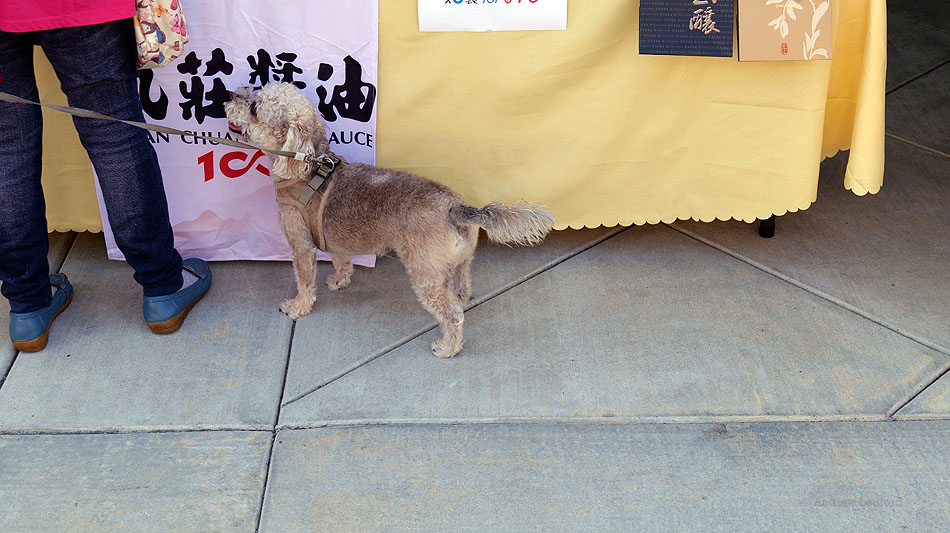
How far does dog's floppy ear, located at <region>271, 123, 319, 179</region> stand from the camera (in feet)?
10.2

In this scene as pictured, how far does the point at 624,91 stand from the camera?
3400 millimetres

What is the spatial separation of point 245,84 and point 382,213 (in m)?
0.91

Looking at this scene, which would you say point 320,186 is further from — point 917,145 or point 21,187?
point 917,145

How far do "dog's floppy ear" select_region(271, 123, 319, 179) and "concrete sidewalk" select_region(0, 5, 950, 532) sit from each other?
2.31 ft

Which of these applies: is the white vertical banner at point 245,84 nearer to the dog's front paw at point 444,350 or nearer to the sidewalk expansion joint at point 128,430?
the dog's front paw at point 444,350

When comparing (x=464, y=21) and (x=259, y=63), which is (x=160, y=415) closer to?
(x=259, y=63)

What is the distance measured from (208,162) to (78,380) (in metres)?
1.11

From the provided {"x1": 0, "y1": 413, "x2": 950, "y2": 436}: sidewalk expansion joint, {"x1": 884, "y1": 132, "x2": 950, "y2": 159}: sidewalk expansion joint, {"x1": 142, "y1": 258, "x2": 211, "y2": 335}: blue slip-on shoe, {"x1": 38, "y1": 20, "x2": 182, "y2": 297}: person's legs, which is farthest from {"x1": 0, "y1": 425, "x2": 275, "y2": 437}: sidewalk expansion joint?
{"x1": 884, "y1": 132, "x2": 950, "y2": 159}: sidewalk expansion joint

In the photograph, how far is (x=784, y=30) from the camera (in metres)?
3.13

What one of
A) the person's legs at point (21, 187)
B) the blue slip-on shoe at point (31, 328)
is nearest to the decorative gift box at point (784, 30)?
the person's legs at point (21, 187)

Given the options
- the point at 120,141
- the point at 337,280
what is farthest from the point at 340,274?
the point at 120,141

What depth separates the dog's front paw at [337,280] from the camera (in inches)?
145

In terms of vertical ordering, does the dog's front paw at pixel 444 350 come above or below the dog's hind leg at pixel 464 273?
below

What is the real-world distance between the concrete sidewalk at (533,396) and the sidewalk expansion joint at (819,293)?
0.01m
